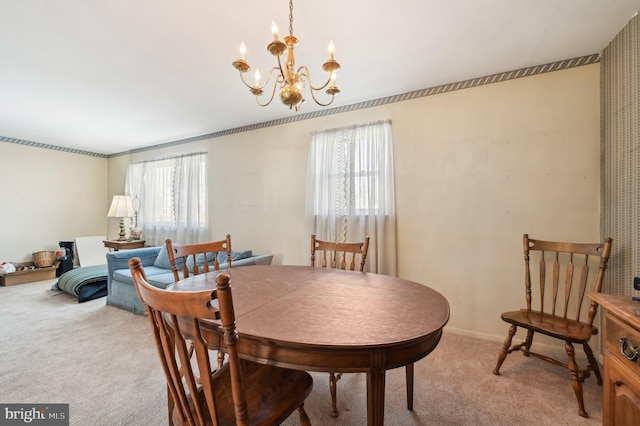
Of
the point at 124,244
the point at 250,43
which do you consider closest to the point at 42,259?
the point at 124,244

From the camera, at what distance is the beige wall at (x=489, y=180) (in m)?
2.12

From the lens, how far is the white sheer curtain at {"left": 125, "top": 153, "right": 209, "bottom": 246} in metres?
4.14

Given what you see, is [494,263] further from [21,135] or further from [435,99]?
[21,135]

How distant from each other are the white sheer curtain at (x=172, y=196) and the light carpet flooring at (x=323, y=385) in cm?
189

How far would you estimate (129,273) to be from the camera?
321cm

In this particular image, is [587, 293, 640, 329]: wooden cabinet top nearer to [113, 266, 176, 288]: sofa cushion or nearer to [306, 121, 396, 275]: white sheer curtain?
[306, 121, 396, 275]: white sheer curtain

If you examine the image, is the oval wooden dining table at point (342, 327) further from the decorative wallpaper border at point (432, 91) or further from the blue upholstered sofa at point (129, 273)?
the decorative wallpaper border at point (432, 91)

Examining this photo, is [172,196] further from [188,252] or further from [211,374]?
[211,374]

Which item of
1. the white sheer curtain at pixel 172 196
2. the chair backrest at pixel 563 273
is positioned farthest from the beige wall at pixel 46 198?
the chair backrest at pixel 563 273

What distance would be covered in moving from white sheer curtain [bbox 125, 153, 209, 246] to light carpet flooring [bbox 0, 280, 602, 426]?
1892 millimetres

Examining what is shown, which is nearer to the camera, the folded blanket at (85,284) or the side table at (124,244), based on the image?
the folded blanket at (85,284)

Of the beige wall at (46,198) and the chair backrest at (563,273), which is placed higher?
the beige wall at (46,198)

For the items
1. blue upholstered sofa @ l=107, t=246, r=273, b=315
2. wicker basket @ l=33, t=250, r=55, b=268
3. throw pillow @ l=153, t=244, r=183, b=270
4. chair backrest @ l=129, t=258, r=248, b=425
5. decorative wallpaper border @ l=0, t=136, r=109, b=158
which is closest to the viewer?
chair backrest @ l=129, t=258, r=248, b=425

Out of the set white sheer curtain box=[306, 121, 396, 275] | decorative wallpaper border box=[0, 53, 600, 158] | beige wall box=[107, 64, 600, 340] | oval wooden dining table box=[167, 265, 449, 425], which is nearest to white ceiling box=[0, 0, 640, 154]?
decorative wallpaper border box=[0, 53, 600, 158]
